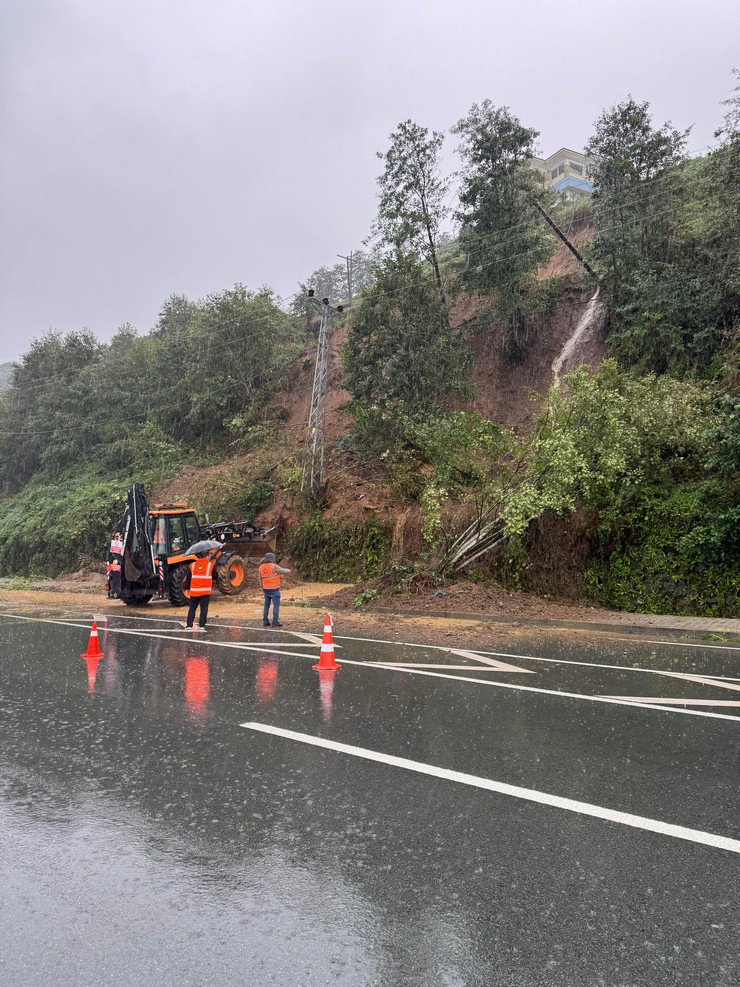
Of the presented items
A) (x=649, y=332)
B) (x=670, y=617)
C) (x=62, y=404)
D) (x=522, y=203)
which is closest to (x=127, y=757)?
(x=670, y=617)

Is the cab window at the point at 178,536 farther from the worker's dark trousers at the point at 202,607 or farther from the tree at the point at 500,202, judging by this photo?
the tree at the point at 500,202

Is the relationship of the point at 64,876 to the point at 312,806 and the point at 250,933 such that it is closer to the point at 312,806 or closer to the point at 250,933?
the point at 250,933

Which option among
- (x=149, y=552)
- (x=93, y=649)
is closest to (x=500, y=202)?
(x=149, y=552)

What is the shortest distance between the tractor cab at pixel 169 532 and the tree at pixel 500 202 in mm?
16514

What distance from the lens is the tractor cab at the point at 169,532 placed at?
1689cm

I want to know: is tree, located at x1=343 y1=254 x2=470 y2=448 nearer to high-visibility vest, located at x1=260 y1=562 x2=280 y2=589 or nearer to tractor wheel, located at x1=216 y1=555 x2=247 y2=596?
tractor wheel, located at x1=216 y1=555 x2=247 y2=596

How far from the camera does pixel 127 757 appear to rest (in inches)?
199

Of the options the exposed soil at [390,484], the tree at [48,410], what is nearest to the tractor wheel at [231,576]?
the exposed soil at [390,484]

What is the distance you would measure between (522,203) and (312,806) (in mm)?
26783

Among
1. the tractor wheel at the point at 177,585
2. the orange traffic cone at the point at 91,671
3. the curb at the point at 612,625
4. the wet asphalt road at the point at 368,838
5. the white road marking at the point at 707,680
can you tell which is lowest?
the orange traffic cone at the point at 91,671

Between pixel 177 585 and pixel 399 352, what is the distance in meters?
11.9

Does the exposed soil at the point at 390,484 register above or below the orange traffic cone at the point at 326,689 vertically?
above

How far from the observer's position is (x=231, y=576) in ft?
62.0

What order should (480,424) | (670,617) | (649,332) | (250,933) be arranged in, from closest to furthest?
1. (250,933)
2. (670,617)
3. (480,424)
4. (649,332)
